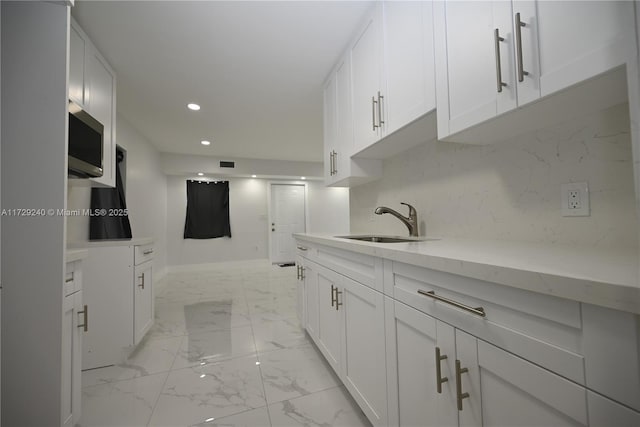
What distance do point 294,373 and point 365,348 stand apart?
→ 2.60 feet

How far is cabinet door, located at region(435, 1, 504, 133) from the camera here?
0.89 meters

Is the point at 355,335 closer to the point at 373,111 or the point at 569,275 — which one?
the point at 569,275

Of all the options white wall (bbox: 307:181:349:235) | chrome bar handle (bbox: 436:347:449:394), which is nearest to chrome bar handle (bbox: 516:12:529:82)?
chrome bar handle (bbox: 436:347:449:394)

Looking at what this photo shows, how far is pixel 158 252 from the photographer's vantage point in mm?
4402

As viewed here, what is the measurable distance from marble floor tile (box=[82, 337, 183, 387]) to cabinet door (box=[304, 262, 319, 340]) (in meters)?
1.04

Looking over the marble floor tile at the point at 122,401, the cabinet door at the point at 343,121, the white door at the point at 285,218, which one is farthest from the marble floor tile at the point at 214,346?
the white door at the point at 285,218

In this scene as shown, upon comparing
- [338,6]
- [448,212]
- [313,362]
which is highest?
[338,6]

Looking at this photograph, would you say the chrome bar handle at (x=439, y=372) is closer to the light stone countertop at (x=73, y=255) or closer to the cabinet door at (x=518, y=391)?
the cabinet door at (x=518, y=391)

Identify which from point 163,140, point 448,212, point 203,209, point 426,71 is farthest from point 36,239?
point 203,209

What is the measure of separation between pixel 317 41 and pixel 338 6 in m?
0.34

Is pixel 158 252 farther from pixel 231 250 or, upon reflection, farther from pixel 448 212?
pixel 448 212

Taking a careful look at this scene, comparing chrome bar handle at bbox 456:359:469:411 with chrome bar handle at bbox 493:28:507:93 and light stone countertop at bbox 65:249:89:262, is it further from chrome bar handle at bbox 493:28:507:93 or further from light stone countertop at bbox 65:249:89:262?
light stone countertop at bbox 65:249:89:262

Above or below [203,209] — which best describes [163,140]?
above

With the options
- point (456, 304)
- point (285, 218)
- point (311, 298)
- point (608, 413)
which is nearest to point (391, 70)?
point (456, 304)
